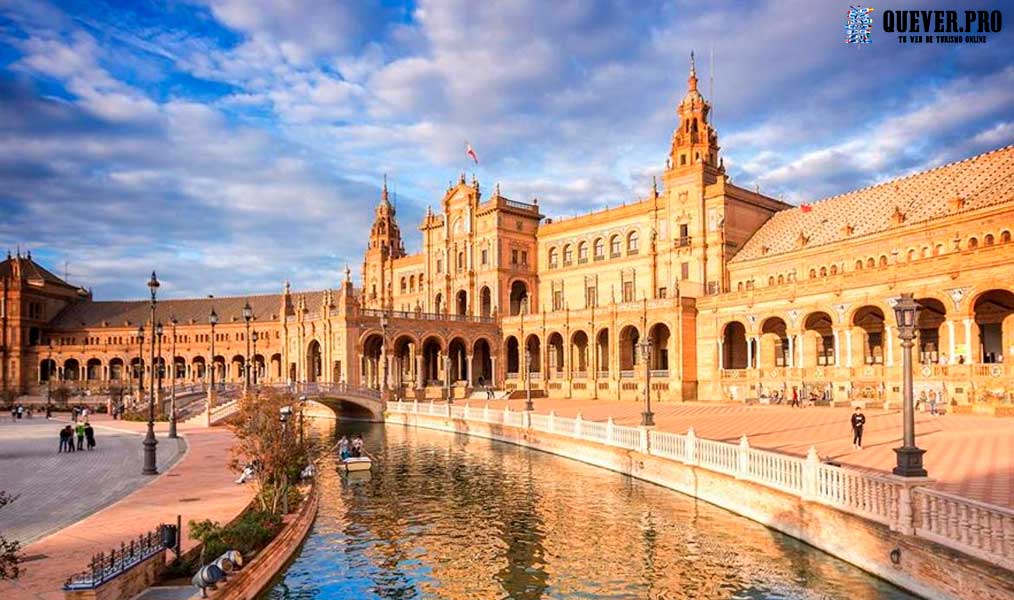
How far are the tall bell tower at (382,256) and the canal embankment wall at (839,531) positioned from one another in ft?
225

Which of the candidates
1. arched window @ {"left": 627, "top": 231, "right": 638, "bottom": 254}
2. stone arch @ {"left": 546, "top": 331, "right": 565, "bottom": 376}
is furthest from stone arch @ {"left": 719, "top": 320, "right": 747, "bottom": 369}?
stone arch @ {"left": 546, "top": 331, "right": 565, "bottom": 376}

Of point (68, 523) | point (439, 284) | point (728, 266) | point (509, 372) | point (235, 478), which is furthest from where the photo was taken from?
point (439, 284)

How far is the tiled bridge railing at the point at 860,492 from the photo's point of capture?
1096cm

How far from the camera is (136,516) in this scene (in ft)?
55.3

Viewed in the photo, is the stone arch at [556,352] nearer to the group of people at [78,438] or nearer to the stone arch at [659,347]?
the stone arch at [659,347]

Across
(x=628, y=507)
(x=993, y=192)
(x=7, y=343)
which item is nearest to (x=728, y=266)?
(x=993, y=192)

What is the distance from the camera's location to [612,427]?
28.3 m

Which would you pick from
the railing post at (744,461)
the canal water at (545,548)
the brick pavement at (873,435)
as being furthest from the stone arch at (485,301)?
the railing post at (744,461)

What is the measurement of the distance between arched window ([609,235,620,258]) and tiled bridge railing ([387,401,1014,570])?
4359 centimetres

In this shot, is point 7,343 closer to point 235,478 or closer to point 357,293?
point 357,293

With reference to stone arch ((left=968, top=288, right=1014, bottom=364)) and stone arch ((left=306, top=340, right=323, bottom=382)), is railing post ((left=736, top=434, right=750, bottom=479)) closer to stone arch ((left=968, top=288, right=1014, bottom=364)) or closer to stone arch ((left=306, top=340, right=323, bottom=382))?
stone arch ((left=968, top=288, right=1014, bottom=364))

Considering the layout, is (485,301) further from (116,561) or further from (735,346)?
(116,561)

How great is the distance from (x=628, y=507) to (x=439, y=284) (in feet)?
202

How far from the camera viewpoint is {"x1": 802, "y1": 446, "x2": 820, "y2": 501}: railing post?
637 inches
